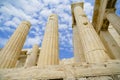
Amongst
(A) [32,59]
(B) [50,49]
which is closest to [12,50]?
(B) [50,49]

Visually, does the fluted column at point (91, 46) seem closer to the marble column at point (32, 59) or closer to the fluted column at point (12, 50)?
the fluted column at point (12, 50)

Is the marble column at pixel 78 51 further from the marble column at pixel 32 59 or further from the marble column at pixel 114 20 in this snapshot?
the marble column at pixel 32 59

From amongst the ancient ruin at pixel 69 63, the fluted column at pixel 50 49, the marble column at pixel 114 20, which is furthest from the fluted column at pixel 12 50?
the marble column at pixel 114 20

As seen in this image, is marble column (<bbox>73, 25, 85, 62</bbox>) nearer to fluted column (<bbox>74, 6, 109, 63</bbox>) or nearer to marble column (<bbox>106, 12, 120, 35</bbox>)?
fluted column (<bbox>74, 6, 109, 63</bbox>)

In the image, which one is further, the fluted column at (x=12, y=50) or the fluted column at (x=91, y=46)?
the fluted column at (x=12, y=50)

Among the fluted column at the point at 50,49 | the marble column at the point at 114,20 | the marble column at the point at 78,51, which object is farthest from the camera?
the marble column at the point at 78,51

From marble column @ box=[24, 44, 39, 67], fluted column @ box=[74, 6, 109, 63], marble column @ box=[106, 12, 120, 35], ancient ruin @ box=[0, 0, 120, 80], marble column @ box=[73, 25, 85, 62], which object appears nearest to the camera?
ancient ruin @ box=[0, 0, 120, 80]

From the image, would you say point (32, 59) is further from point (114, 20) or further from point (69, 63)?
point (69, 63)

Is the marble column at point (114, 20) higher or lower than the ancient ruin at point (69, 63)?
higher

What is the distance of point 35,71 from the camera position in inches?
242

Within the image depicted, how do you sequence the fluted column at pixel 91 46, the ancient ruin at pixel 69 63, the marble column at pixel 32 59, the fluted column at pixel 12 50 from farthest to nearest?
the marble column at pixel 32 59, the fluted column at pixel 12 50, the fluted column at pixel 91 46, the ancient ruin at pixel 69 63

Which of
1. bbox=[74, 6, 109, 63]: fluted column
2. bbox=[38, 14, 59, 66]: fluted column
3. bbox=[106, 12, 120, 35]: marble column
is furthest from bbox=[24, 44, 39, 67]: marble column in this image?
bbox=[106, 12, 120, 35]: marble column

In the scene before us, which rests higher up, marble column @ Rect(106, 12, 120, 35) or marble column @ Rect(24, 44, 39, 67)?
marble column @ Rect(106, 12, 120, 35)

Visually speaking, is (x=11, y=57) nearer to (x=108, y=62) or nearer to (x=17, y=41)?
(x=17, y=41)
